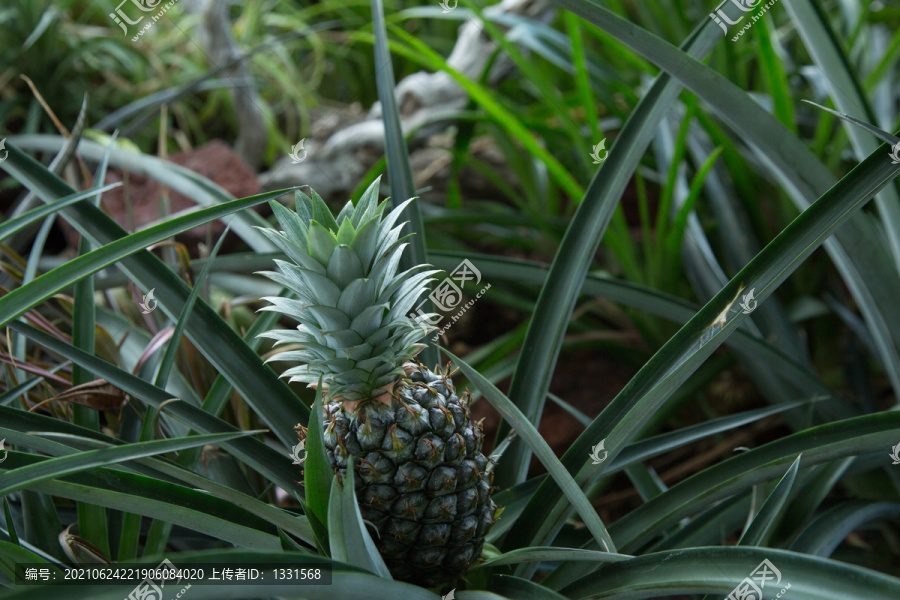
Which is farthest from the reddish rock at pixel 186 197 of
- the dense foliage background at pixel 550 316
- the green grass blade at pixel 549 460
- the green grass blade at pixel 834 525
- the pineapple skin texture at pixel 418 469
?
the green grass blade at pixel 834 525

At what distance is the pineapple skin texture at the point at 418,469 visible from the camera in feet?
2.81

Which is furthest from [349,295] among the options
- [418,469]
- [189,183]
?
[189,183]

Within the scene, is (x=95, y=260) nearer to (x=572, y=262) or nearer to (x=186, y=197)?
(x=572, y=262)

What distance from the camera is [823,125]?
1.81 meters

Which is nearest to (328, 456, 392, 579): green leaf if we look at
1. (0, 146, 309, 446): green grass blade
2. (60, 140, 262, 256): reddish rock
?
(0, 146, 309, 446): green grass blade

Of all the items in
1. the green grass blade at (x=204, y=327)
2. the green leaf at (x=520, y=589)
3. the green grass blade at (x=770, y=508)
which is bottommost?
the green leaf at (x=520, y=589)

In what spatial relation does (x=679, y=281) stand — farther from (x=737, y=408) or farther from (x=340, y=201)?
(x=340, y=201)

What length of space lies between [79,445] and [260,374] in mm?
291

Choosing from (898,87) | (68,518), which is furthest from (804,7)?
(68,518)

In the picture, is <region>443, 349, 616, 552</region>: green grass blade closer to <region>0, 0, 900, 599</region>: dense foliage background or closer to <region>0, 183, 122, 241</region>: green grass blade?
<region>0, 0, 900, 599</region>: dense foliage background

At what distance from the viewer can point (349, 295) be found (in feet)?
2.68

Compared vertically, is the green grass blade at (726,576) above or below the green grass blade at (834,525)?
above

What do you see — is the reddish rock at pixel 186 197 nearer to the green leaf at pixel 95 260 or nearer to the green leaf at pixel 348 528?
the green leaf at pixel 95 260

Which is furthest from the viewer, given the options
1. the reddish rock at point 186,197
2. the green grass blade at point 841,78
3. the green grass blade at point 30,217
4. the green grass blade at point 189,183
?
the reddish rock at point 186,197
